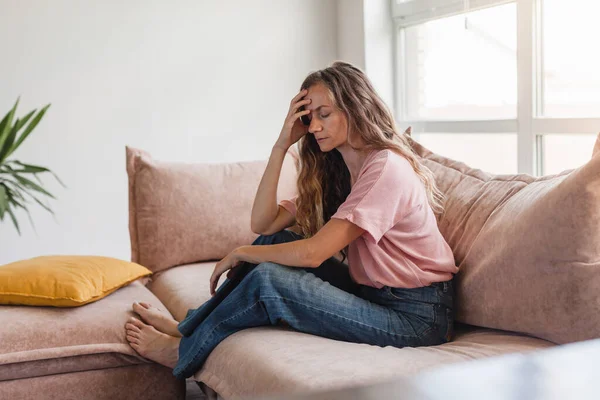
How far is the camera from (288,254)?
1962 mm

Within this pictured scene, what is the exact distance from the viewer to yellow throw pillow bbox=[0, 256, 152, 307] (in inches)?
91.9

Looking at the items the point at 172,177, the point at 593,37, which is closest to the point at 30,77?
the point at 172,177

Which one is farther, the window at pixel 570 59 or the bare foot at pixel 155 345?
the window at pixel 570 59

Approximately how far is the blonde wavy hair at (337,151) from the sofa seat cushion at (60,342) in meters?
0.64

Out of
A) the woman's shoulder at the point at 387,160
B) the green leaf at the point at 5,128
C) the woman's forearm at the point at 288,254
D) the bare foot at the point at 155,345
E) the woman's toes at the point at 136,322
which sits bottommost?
the bare foot at the point at 155,345

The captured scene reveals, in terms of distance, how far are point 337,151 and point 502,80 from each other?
131cm

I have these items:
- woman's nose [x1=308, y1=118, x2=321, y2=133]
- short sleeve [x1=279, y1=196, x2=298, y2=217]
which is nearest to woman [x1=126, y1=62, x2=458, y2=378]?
woman's nose [x1=308, y1=118, x2=321, y2=133]

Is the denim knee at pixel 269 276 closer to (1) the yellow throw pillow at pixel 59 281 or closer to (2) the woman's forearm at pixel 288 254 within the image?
(2) the woman's forearm at pixel 288 254

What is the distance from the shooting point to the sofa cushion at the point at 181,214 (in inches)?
118

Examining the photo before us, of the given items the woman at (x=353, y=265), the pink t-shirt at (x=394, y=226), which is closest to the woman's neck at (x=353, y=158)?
the woman at (x=353, y=265)

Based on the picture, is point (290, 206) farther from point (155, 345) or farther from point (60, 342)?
point (60, 342)

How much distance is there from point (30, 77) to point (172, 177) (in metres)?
1.16

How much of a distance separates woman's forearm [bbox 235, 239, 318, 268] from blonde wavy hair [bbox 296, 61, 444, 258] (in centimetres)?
25

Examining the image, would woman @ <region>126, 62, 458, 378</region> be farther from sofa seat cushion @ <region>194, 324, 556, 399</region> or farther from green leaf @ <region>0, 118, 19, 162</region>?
green leaf @ <region>0, 118, 19, 162</region>
